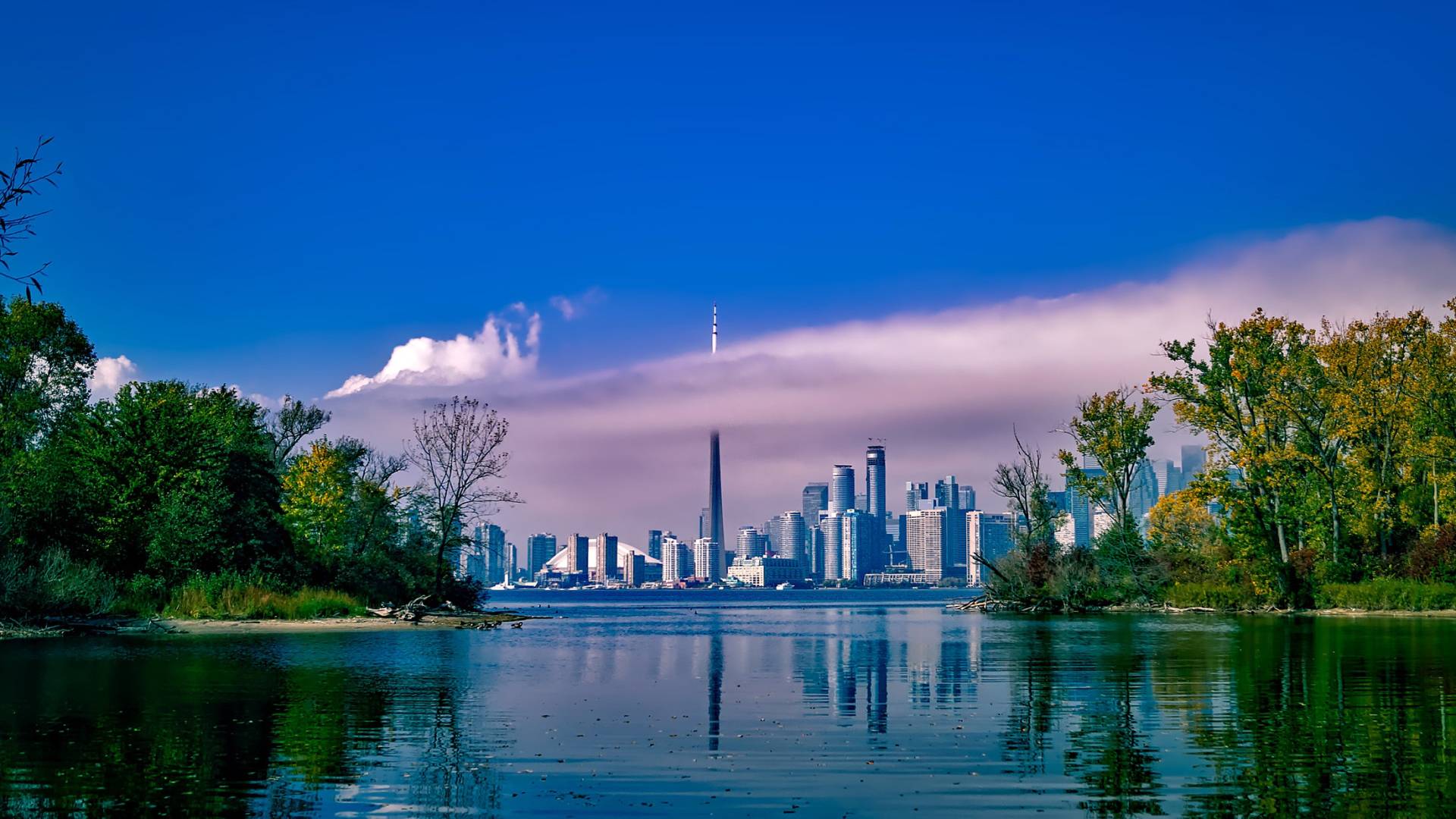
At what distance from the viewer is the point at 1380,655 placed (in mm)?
39156

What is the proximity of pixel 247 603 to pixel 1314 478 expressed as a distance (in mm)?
68888

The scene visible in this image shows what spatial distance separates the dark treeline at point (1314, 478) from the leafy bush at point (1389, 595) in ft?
0.25

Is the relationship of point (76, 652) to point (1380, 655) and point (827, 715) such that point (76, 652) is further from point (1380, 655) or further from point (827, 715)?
point (1380, 655)

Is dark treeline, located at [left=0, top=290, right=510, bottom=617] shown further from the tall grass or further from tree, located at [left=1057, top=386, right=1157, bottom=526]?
tree, located at [left=1057, top=386, right=1157, bottom=526]

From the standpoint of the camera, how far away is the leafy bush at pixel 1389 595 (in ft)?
240

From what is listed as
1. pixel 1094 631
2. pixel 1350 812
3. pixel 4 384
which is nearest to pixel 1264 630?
pixel 1094 631

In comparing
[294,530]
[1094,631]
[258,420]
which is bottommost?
[1094,631]

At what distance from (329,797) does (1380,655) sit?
116 feet

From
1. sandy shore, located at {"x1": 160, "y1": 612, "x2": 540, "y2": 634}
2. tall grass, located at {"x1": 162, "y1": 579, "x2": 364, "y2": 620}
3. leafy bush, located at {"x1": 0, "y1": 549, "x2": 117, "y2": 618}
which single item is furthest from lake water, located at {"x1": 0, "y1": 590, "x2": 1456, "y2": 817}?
tall grass, located at {"x1": 162, "y1": 579, "x2": 364, "y2": 620}

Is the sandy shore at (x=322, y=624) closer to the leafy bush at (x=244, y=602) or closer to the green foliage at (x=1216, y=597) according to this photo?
the leafy bush at (x=244, y=602)

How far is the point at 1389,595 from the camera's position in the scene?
75250 millimetres

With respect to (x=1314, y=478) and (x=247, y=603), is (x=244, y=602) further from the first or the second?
(x=1314, y=478)

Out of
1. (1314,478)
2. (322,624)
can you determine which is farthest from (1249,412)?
(322,624)

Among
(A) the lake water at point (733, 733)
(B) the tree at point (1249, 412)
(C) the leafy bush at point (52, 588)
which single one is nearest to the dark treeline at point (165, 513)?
(C) the leafy bush at point (52, 588)
